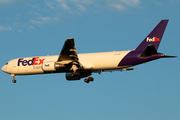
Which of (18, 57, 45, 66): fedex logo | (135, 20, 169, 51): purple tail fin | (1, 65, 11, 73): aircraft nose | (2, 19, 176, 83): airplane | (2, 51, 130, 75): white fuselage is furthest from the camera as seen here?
(1, 65, 11, 73): aircraft nose

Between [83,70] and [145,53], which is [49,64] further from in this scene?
[145,53]

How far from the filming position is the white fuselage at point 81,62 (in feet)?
107

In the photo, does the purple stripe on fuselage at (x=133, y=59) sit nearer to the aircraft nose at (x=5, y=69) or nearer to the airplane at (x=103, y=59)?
the airplane at (x=103, y=59)

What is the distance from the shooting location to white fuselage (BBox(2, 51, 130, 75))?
3253 cm

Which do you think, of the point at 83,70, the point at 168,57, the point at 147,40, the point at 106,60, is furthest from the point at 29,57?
the point at 168,57

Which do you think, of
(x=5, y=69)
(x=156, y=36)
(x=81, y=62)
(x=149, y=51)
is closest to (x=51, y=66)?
(x=81, y=62)

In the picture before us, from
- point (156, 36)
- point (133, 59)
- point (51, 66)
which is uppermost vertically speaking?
point (156, 36)

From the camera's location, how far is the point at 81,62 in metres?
34.0

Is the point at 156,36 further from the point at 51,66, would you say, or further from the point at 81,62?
the point at 51,66

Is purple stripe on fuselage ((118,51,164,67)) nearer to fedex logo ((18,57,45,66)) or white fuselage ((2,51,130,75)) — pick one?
white fuselage ((2,51,130,75))

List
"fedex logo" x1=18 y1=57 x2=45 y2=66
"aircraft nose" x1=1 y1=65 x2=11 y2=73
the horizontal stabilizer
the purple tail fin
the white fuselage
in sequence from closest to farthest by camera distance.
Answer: the horizontal stabilizer < the purple tail fin < the white fuselage < "fedex logo" x1=18 y1=57 x2=45 y2=66 < "aircraft nose" x1=1 y1=65 x2=11 y2=73

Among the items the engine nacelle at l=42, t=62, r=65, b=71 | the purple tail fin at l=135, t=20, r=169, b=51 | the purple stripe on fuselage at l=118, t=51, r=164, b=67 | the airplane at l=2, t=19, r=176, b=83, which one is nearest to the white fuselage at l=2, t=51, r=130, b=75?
the airplane at l=2, t=19, r=176, b=83

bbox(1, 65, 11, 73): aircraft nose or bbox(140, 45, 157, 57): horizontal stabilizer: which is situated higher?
bbox(140, 45, 157, 57): horizontal stabilizer

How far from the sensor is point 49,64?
33.2 meters
